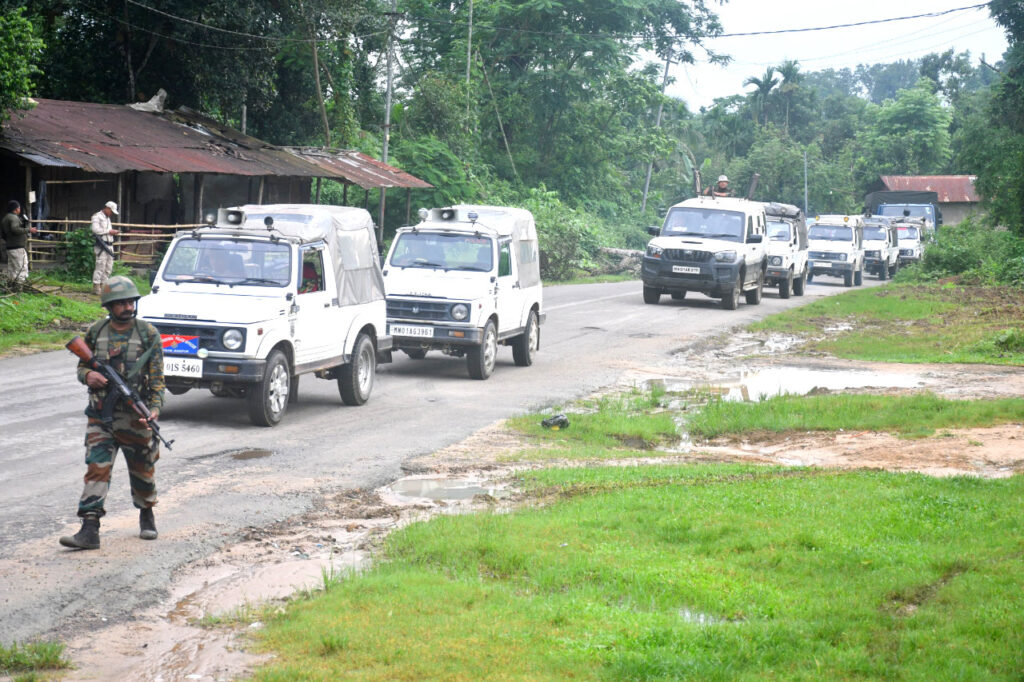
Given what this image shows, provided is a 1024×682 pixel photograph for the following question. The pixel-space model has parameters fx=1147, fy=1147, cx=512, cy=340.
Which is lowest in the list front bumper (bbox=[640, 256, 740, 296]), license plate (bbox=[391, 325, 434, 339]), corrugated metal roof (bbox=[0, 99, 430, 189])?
license plate (bbox=[391, 325, 434, 339])

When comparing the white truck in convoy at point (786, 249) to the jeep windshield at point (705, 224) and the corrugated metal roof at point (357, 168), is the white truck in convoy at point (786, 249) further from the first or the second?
the corrugated metal roof at point (357, 168)

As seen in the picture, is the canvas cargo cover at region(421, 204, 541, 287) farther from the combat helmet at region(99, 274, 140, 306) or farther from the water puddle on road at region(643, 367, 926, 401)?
the combat helmet at region(99, 274, 140, 306)

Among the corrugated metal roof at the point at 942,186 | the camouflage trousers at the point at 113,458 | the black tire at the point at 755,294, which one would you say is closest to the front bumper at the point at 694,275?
the black tire at the point at 755,294

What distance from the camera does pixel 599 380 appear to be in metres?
16.3

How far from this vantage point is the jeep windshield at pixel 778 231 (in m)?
34.1

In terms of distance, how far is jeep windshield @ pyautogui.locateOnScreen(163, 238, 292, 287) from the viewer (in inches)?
479

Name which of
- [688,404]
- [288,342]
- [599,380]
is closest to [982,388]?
[688,404]

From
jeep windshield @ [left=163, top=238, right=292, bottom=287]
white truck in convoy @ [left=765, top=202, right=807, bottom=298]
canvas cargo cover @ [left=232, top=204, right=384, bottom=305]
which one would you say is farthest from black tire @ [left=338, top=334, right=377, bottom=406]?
white truck in convoy @ [left=765, top=202, right=807, bottom=298]

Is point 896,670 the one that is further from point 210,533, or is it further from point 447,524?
point 210,533

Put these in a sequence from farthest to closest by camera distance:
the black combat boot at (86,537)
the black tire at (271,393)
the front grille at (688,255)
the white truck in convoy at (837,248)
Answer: the white truck in convoy at (837,248)
the front grille at (688,255)
the black tire at (271,393)
the black combat boot at (86,537)

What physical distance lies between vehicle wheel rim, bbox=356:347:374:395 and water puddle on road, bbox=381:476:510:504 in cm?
367

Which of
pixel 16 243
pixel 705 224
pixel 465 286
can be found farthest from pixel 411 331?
pixel 705 224

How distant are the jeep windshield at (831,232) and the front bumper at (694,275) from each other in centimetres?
1587

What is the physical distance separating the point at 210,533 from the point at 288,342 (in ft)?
13.9
